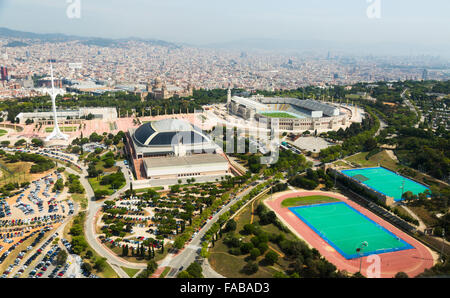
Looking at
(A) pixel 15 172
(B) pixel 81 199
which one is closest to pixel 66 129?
(A) pixel 15 172

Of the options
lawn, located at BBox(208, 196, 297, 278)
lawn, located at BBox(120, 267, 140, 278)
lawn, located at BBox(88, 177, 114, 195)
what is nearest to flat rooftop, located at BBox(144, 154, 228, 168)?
lawn, located at BBox(88, 177, 114, 195)

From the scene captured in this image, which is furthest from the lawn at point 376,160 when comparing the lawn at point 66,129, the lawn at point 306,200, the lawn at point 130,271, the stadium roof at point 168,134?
the lawn at point 66,129

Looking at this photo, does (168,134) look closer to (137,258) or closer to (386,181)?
(137,258)

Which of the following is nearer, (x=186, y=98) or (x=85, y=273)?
(x=85, y=273)
